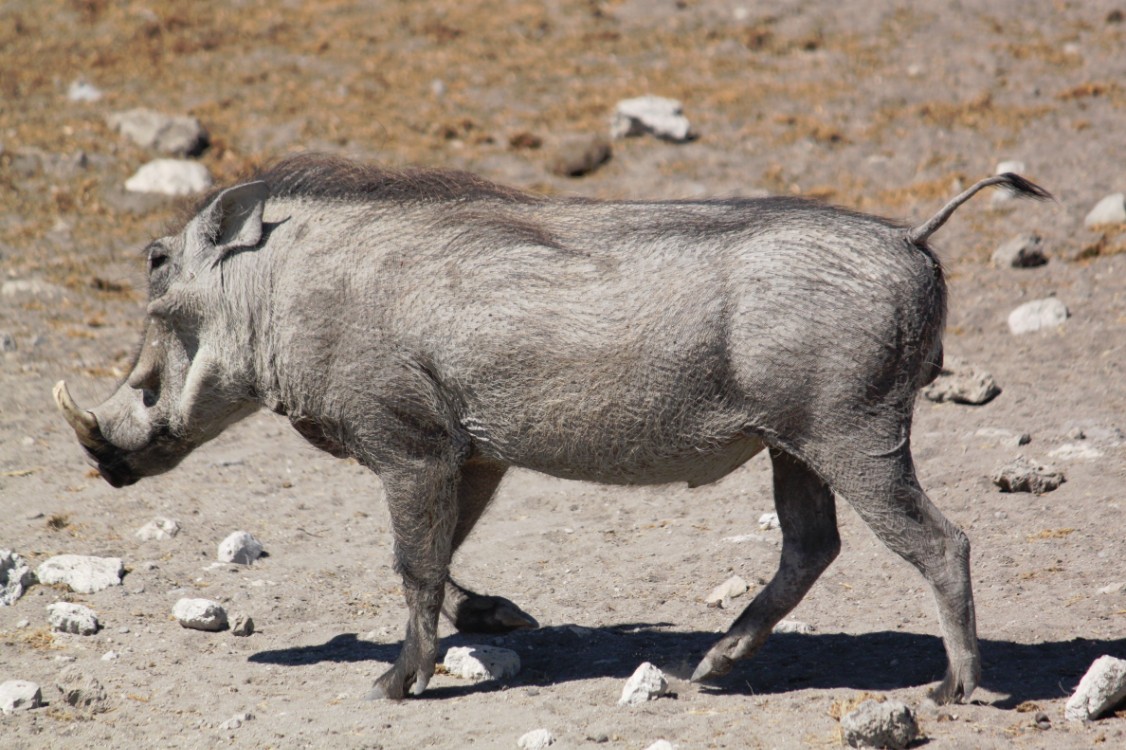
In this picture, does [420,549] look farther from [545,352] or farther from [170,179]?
[170,179]

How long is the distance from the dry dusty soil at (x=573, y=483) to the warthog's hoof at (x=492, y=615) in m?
0.08

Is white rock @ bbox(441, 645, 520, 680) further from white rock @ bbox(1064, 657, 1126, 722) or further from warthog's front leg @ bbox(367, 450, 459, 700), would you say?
white rock @ bbox(1064, 657, 1126, 722)

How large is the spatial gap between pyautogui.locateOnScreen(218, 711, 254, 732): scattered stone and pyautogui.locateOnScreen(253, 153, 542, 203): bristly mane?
176cm

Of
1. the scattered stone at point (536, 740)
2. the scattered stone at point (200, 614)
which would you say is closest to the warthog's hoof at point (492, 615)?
the scattered stone at point (200, 614)

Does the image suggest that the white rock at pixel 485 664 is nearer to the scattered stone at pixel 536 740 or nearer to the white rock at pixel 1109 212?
the scattered stone at pixel 536 740

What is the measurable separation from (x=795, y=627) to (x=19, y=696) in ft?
8.81

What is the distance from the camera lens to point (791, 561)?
4.35 meters

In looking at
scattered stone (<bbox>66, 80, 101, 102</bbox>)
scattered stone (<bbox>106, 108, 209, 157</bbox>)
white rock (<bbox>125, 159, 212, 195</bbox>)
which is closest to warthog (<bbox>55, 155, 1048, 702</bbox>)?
white rock (<bbox>125, 159, 212, 195</bbox>)

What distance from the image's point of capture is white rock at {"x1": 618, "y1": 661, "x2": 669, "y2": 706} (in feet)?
13.6

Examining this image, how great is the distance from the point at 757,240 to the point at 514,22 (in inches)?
385

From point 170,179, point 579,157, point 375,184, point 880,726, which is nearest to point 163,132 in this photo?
point 170,179

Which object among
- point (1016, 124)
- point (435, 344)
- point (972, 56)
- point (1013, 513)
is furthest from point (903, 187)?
point (435, 344)

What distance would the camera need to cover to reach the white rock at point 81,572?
5258 mm

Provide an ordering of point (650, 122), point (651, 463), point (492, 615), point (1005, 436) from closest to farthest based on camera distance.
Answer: point (651, 463), point (492, 615), point (1005, 436), point (650, 122)
